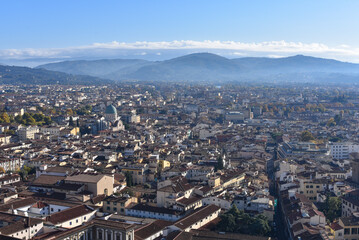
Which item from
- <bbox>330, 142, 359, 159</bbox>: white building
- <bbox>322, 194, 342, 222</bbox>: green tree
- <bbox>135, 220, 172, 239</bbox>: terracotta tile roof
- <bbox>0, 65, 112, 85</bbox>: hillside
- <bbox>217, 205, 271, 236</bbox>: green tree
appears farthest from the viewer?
<bbox>0, 65, 112, 85</bbox>: hillside

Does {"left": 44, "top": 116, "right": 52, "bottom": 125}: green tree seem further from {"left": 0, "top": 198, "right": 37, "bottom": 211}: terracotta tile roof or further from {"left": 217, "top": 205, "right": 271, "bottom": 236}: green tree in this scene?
{"left": 217, "top": 205, "right": 271, "bottom": 236}: green tree

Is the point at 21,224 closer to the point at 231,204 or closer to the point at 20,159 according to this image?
the point at 231,204

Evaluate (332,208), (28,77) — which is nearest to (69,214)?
(332,208)

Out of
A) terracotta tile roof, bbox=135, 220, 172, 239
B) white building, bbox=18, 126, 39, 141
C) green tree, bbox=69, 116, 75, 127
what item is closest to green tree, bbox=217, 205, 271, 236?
terracotta tile roof, bbox=135, 220, 172, 239

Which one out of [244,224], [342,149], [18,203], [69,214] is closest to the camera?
[69,214]

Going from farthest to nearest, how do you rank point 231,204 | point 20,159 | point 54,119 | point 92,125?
point 54,119, point 92,125, point 20,159, point 231,204

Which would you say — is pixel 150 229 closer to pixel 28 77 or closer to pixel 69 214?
pixel 69 214

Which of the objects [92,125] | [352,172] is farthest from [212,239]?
[92,125]

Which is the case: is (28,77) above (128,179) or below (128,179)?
below

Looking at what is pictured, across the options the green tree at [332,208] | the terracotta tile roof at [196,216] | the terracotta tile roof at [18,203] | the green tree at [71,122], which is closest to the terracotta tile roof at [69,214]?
the terracotta tile roof at [18,203]

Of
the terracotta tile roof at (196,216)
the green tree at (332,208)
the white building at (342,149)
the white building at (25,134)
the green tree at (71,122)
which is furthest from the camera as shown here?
the green tree at (71,122)

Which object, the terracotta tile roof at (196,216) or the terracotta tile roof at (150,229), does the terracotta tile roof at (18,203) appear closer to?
the terracotta tile roof at (150,229)
